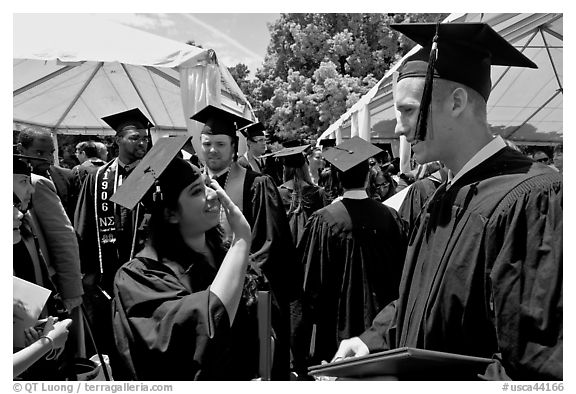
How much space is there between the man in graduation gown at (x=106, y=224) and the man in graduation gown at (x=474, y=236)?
2.67m

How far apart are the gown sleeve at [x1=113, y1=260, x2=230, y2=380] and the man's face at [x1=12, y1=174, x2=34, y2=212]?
1.34 meters

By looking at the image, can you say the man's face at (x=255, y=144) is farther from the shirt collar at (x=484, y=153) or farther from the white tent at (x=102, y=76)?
the shirt collar at (x=484, y=153)

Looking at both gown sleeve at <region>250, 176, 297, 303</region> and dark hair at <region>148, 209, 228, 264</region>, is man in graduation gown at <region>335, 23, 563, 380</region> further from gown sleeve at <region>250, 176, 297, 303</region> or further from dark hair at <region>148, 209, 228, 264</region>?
gown sleeve at <region>250, 176, 297, 303</region>

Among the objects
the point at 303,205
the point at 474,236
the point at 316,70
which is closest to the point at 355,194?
the point at 303,205

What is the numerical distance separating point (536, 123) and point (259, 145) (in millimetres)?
5179

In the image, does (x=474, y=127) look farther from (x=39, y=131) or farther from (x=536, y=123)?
(x=536, y=123)

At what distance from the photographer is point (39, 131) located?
14.7 ft

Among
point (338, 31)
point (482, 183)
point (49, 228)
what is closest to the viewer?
point (482, 183)

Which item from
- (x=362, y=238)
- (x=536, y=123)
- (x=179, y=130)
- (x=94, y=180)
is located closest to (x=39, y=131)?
(x=94, y=180)

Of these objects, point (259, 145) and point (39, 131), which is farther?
point (259, 145)

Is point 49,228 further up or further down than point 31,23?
further down

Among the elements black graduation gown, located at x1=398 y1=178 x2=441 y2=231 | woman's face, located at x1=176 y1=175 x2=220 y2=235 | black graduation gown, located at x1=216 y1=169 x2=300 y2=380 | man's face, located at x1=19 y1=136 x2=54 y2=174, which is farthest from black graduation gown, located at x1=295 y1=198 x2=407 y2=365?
man's face, located at x1=19 y1=136 x2=54 y2=174

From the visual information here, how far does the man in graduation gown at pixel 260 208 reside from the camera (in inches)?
151

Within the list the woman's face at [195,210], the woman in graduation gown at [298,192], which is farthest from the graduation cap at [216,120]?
the woman's face at [195,210]
